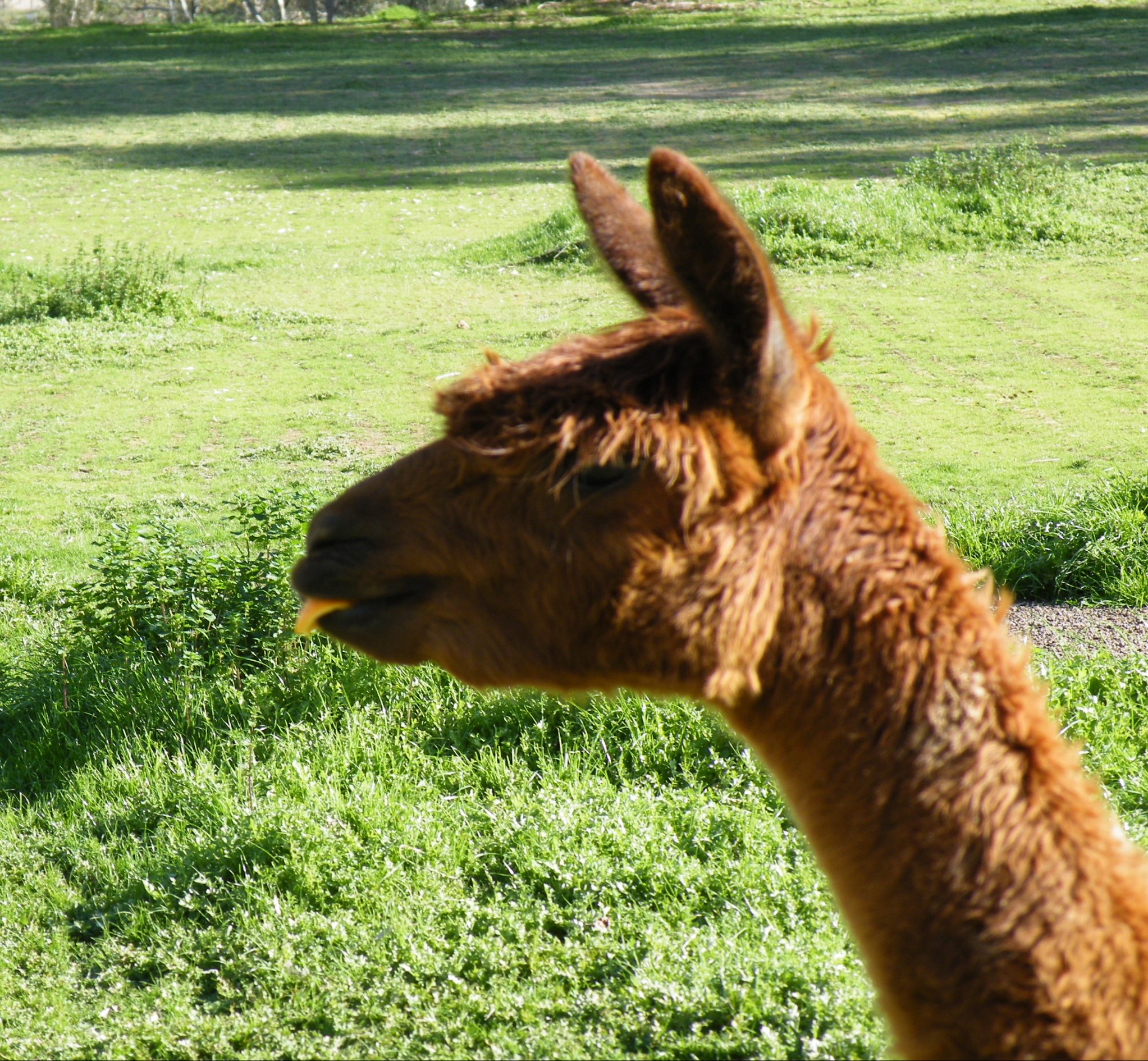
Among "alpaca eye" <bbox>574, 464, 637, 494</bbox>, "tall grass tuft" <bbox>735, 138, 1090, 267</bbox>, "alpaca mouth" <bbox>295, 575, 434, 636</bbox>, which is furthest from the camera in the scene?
"tall grass tuft" <bbox>735, 138, 1090, 267</bbox>

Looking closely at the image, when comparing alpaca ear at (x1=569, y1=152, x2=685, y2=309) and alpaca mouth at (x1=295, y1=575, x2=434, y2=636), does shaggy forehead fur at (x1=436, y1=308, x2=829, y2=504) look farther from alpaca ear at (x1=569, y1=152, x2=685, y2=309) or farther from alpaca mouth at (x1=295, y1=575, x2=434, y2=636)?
alpaca mouth at (x1=295, y1=575, x2=434, y2=636)

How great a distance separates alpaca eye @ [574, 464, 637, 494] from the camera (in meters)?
1.88

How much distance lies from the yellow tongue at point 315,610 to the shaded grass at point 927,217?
10.7m

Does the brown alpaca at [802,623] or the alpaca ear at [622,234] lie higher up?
the alpaca ear at [622,234]

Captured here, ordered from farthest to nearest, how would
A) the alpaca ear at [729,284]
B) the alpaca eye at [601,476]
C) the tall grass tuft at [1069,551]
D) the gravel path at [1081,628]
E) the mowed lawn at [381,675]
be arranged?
the tall grass tuft at [1069,551], the gravel path at [1081,628], the mowed lawn at [381,675], the alpaca eye at [601,476], the alpaca ear at [729,284]

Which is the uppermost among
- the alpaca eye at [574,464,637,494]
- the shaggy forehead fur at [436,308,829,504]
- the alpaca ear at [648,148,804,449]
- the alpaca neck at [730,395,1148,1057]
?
the alpaca ear at [648,148,804,449]

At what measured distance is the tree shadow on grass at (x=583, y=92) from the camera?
19609 mm

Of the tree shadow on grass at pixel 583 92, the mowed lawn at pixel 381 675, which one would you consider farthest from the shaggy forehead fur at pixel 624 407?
the tree shadow on grass at pixel 583 92

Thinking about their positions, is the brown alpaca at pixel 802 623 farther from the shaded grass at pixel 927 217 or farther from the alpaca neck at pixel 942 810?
the shaded grass at pixel 927 217

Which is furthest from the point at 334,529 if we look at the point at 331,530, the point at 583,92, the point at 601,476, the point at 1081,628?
the point at 583,92

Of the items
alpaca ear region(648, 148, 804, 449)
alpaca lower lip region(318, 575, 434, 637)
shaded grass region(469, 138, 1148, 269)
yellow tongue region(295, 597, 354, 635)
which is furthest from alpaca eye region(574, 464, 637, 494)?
shaded grass region(469, 138, 1148, 269)

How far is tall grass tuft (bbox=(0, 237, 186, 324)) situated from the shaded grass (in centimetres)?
364

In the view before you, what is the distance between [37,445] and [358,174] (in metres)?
11.7

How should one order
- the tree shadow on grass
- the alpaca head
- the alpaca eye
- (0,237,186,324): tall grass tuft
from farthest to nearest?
the tree shadow on grass < (0,237,186,324): tall grass tuft < the alpaca eye < the alpaca head
